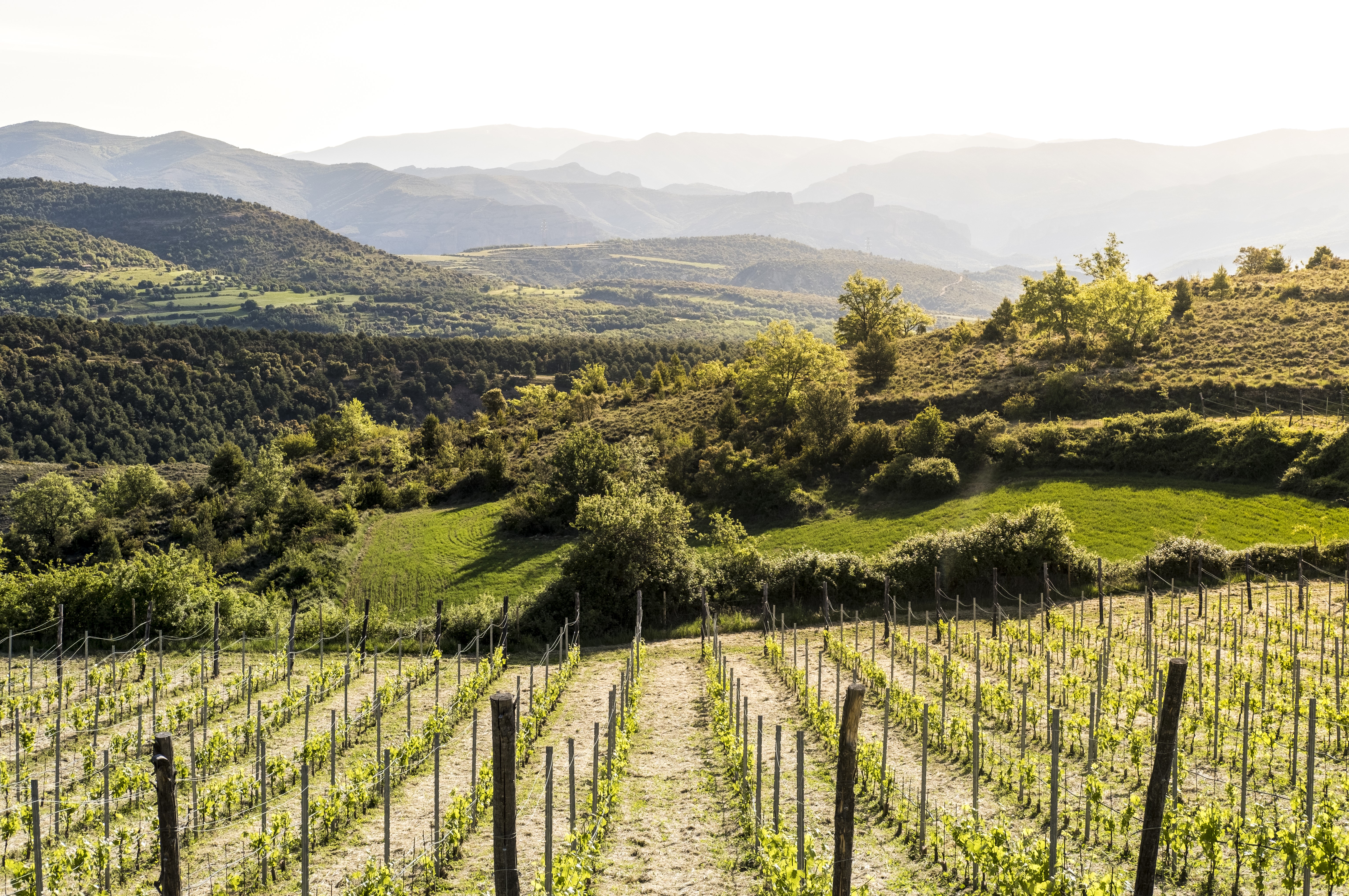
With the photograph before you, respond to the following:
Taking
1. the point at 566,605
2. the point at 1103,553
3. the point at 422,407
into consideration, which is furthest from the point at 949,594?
the point at 422,407

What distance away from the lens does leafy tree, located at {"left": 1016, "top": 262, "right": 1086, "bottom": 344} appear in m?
63.5

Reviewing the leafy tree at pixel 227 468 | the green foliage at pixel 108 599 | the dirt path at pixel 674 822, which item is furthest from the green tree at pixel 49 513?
the dirt path at pixel 674 822

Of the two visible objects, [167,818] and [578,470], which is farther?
[578,470]

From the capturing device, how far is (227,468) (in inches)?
2517

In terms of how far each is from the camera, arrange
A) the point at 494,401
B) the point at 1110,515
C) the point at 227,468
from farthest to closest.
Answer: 1. the point at 494,401
2. the point at 227,468
3. the point at 1110,515

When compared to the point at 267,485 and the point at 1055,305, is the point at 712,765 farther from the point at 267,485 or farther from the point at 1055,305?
the point at 1055,305

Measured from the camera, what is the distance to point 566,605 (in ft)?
113

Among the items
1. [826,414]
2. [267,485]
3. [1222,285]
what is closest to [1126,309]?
[1222,285]

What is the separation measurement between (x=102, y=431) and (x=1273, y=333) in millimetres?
119028

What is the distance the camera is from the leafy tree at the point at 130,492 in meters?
63.3

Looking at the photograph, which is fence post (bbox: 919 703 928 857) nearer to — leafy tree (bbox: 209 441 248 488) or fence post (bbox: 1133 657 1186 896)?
fence post (bbox: 1133 657 1186 896)

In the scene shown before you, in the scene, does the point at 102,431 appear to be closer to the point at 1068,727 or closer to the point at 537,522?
the point at 537,522

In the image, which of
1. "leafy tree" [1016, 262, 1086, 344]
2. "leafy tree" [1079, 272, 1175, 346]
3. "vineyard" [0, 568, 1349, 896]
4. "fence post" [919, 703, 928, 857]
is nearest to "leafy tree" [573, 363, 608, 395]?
"leafy tree" [1016, 262, 1086, 344]

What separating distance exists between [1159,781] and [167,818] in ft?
33.4
